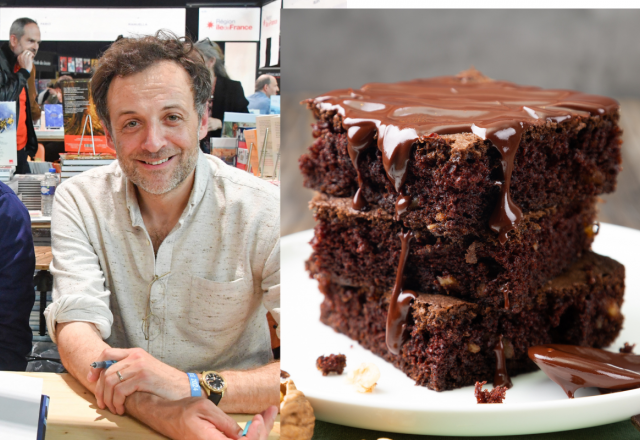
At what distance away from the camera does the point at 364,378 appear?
1.17 m

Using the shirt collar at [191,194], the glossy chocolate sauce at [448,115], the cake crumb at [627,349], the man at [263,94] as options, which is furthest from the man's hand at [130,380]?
the cake crumb at [627,349]

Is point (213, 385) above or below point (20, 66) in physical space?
below

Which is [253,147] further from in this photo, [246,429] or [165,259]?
[246,429]

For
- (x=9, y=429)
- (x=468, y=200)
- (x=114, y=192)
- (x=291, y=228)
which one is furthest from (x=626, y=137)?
(x=9, y=429)

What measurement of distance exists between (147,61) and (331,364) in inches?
28.5

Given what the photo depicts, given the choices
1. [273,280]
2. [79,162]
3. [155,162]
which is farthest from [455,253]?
[79,162]

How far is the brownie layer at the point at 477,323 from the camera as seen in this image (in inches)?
47.3

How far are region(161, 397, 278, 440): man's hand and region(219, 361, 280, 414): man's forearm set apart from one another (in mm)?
14

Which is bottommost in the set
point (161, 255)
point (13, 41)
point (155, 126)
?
point (161, 255)

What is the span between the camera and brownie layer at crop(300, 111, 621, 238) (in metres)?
1.09

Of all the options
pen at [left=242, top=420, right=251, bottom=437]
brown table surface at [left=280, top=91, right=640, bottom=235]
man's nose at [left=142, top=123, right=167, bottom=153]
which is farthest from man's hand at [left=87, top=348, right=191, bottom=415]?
brown table surface at [left=280, top=91, right=640, bottom=235]

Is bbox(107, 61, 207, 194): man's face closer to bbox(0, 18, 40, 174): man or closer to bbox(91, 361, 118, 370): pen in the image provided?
bbox(0, 18, 40, 174): man

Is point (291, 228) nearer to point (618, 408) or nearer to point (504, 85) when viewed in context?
point (504, 85)

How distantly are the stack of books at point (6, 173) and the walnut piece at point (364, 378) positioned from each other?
0.75m
